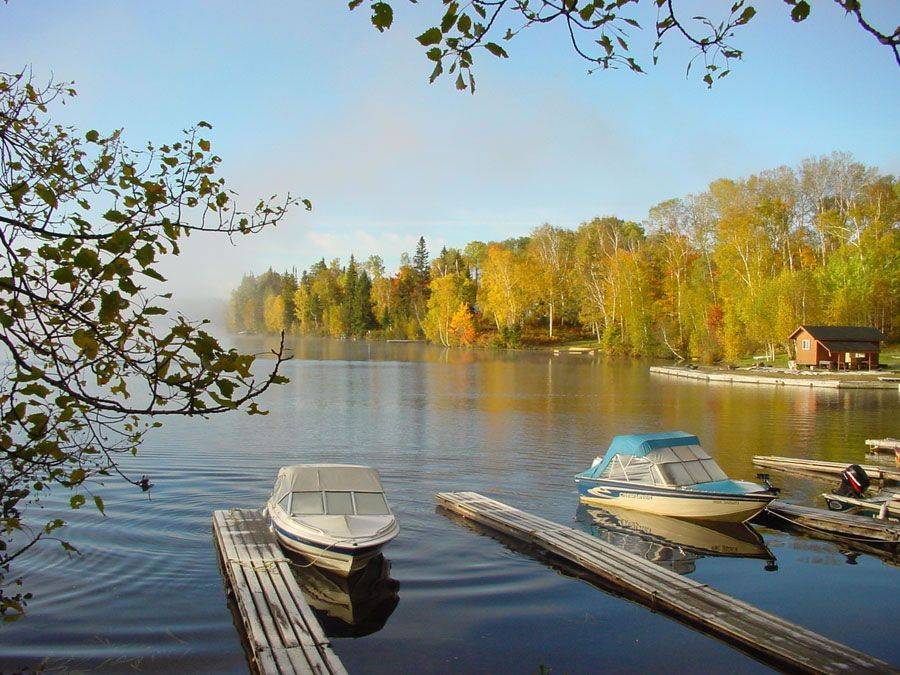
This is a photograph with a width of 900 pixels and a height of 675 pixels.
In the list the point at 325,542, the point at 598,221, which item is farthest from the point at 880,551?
the point at 598,221

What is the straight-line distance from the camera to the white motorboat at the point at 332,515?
15008 millimetres

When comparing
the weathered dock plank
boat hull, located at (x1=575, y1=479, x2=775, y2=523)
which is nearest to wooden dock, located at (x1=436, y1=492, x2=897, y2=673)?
boat hull, located at (x1=575, y1=479, x2=775, y2=523)

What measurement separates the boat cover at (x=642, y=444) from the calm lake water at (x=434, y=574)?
1.76m

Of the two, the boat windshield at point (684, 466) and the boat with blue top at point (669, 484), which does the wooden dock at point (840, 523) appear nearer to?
the boat with blue top at point (669, 484)

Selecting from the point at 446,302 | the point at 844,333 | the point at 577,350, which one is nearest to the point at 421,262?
the point at 446,302

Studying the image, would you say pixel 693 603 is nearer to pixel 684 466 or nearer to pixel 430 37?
pixel 684 466

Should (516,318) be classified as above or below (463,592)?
above

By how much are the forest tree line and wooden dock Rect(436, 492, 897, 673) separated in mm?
64953

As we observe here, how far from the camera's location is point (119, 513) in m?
20.6

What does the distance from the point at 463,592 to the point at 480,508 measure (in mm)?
5833

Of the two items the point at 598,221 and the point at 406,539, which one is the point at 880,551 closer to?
the point at 406,539

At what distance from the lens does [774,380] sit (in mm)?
65250

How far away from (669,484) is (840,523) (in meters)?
4.38

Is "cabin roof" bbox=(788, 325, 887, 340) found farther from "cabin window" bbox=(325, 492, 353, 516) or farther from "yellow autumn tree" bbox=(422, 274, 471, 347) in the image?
"yellow autumn tree" bbox=(422, 274, 471, 347)
